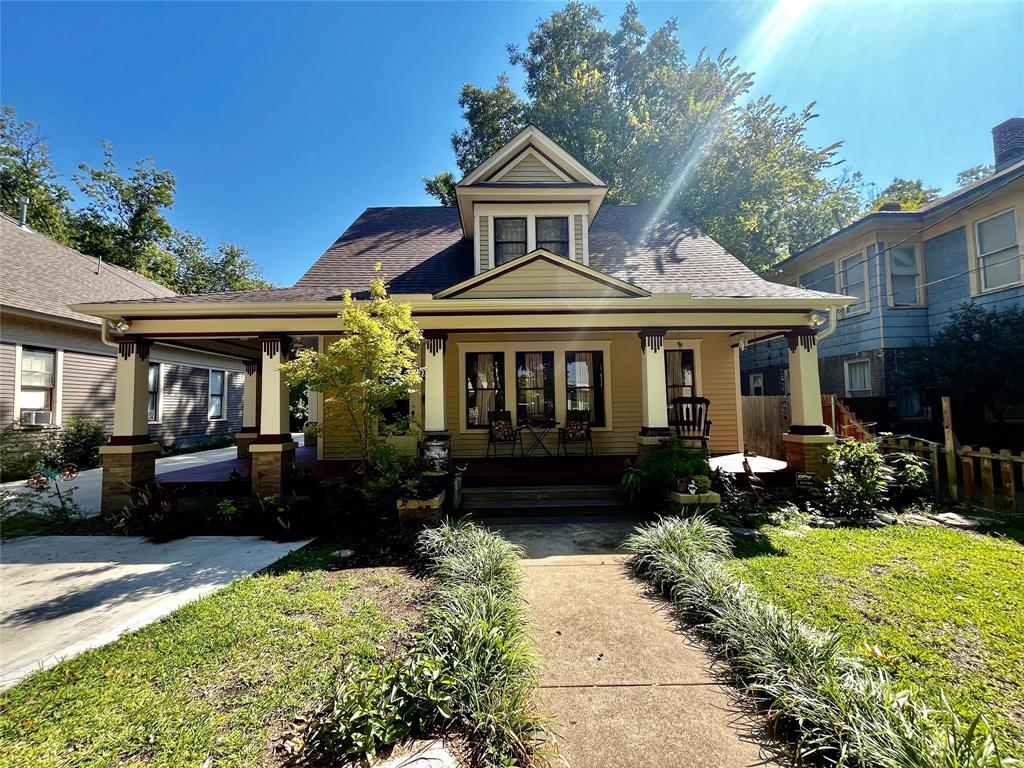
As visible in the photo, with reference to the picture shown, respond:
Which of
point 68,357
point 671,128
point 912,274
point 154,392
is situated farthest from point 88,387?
point 912,274

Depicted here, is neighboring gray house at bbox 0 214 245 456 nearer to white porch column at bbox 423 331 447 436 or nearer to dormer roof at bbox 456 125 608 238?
white porch column at bbox 423 331 447 436

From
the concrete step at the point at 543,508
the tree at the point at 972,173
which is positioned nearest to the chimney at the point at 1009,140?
the concrete step at the point at 543,508

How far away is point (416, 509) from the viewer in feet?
17.6

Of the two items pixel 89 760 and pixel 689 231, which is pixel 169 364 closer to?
pixel 89 760

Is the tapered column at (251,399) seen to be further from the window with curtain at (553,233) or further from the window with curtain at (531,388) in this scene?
the window with curtain at (553,233)

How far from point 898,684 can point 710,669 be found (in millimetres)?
956

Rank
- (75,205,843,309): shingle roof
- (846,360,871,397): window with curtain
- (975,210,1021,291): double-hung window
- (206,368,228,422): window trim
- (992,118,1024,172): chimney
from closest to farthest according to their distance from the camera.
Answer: (75,205,843,309): shingle roof → (975,210,1021,291): double-hung window → (992,118,1024,172): chimney → (846,360,871,397): window with curtain → (206,368,228,422): window trim

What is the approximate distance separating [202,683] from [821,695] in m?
3.41

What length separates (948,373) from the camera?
877 cm

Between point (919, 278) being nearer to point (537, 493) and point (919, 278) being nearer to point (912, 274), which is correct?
point (912, 274)

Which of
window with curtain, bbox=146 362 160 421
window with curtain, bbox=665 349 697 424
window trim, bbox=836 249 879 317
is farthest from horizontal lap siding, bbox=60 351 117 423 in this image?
window trim, bbox=836 249 879 317

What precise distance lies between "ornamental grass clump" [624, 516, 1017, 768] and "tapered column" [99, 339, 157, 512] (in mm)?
7932

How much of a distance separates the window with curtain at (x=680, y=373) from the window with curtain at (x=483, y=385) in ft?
12.8

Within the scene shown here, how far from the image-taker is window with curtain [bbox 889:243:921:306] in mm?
10750
